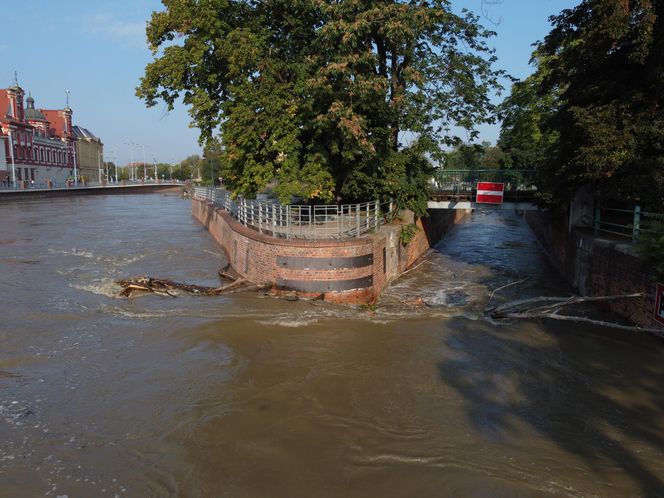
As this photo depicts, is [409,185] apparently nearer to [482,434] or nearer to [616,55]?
[616,55]

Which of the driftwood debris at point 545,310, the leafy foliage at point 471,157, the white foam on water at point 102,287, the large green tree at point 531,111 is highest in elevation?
the large green tree at point 531,111

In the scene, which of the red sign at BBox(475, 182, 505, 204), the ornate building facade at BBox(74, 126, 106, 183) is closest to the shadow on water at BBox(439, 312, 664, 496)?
the red sign at BBox(475, 182, 505, 204)

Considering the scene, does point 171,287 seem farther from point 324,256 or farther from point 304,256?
point 324,256

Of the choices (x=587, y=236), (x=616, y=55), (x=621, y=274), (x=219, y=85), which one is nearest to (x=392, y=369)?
(x=621, y=274)

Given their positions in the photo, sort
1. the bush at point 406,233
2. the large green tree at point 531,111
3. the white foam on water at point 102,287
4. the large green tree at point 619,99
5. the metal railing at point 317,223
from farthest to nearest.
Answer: the large green tree at point 531,111, the bush at point 406,233, the metal railing at point 317,223, the white foam on water at point 102,287, the large green tree at point 619,99

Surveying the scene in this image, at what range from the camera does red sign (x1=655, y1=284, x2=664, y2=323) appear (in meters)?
9.48

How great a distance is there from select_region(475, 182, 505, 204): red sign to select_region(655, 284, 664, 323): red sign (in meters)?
11.6

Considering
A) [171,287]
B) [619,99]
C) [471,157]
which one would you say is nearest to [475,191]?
[619,99]

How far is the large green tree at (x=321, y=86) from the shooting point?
618 inches

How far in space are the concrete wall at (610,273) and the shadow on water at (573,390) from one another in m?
0.76

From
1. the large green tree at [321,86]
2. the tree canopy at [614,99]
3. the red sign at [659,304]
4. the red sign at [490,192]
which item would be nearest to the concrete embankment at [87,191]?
the large green tree at [321,86]

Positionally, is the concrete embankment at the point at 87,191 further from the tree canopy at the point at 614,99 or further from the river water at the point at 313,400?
the tree canopy at the point at 614,99

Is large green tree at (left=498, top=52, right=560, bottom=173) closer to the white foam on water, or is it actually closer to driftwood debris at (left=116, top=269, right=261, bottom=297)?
driftwood debris at (left=116, top=269, right=261, bottom=297)

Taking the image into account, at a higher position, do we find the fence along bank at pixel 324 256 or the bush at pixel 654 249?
the bush at pixel 654 249
